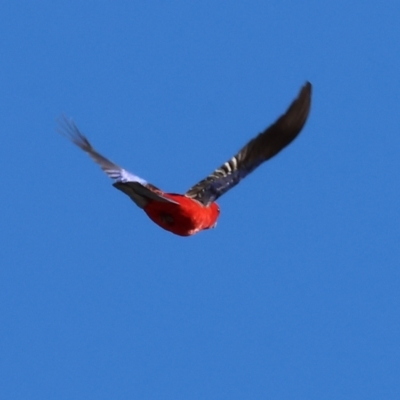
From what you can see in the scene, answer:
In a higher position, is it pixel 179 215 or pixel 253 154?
pixel 253 154

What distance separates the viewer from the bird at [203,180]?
8641 millimetres

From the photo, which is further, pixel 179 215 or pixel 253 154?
pixel 253 154

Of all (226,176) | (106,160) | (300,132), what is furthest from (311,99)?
(106,160)

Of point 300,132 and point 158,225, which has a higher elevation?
point 300,132

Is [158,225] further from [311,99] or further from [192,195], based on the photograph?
[311,99]

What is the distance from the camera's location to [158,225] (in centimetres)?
880

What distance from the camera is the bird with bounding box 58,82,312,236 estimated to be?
864 cm

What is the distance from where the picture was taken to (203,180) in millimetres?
9227

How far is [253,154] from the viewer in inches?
359

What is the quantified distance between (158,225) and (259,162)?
0.95 m

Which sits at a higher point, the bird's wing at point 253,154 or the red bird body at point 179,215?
the bird's wing at point 253,154

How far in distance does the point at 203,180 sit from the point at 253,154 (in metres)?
0.44

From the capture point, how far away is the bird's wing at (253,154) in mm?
8836

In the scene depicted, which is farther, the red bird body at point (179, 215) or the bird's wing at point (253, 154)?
the bird's wing at point (253, 154)
